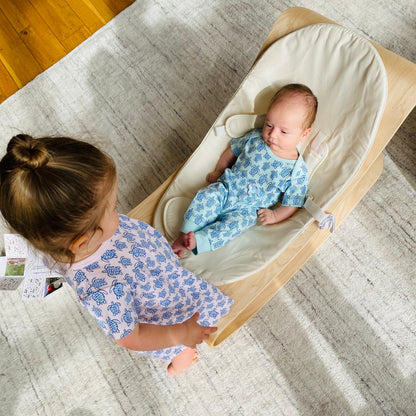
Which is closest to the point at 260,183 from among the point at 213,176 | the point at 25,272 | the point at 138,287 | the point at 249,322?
the point at 213,176

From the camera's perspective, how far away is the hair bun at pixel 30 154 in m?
0.67

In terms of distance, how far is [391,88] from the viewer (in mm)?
1222

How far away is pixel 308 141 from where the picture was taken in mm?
1381

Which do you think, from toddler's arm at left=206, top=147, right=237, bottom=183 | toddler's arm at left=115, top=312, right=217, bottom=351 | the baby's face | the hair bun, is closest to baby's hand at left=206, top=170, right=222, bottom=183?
toddler's arm at left=206, top=147, right=237, bottom=183

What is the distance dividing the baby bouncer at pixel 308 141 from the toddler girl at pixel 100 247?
0.51 ft

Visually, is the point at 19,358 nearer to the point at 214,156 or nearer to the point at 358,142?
the point at 214,156

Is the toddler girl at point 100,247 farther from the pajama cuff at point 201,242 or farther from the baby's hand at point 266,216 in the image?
the baby's hand at point 266,216

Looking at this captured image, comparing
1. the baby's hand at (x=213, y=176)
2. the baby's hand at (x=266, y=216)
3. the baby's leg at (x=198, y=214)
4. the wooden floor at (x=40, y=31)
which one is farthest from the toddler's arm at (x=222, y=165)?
the wooden floor at (x=40, y=31)

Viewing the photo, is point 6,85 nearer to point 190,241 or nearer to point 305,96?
point 190,241

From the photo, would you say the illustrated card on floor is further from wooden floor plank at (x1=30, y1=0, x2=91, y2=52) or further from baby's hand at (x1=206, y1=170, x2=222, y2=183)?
wooden floor plank at (x1=30, y1=0, x2=91, y2=52)

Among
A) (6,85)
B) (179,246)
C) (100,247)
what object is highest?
(100,247)

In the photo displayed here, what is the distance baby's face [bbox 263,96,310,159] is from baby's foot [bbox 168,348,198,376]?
728mm

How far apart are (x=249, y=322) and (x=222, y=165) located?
59 cm

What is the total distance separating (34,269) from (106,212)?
88 centimetres
